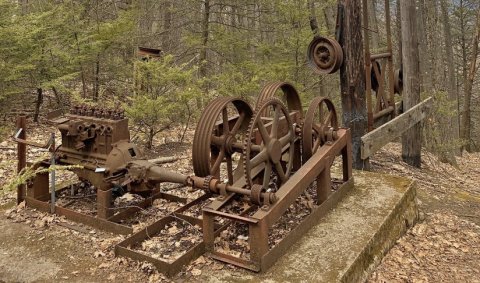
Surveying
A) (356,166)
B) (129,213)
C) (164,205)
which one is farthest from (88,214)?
(356,166)

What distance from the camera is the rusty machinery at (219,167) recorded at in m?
3.54

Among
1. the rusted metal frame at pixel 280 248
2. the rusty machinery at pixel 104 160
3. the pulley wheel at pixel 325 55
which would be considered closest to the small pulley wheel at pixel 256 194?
the rusted metal frame at pixel 280 248

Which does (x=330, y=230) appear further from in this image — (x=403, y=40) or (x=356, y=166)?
(x=403, y=40)

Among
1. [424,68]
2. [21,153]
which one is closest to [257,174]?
[21,153]

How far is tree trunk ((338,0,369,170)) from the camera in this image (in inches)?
Result: 237

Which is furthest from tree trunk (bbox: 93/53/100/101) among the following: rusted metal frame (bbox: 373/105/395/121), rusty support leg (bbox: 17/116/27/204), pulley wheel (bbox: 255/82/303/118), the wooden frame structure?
rusted metal frame (bbox: 373/105/395/121)

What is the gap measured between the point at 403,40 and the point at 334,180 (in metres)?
3.62

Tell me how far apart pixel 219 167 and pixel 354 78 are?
2.96 m

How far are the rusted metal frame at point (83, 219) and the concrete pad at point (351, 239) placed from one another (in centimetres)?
122

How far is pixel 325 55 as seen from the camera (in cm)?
605

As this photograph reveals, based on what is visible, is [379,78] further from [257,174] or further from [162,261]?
[162,261]

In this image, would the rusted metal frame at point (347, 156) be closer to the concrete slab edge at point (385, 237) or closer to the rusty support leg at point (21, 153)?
the concrete slab edge at point (385, 237)

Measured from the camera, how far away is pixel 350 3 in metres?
5.96

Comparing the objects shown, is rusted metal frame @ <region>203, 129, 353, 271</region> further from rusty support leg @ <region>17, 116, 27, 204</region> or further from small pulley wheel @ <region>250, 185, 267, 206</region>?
rusty support leg @ <region>17, 116, 27, 204</region>
